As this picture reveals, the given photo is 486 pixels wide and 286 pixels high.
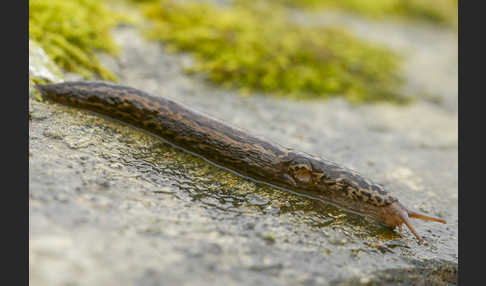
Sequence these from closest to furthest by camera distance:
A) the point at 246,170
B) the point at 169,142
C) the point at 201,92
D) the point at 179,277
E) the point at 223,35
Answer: the point at 179,277 → the point at 246,170 → the point at 169,142 → the point at 201,92 → the point at 223,35

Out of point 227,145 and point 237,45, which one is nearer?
point 227,145

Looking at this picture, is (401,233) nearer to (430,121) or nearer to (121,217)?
(121,217)

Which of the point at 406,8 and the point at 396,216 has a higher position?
the point at 406,8

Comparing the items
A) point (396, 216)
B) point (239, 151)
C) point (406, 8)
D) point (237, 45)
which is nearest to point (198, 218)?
point (239, 151)

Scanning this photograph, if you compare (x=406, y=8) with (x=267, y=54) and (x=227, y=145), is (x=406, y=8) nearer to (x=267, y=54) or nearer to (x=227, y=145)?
(x=267, y=54)

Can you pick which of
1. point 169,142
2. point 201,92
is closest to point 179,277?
point 169,142

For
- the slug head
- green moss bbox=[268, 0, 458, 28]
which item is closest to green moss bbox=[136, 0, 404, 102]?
the slug head

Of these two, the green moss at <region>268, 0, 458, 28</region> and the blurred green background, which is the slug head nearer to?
the blurred green background

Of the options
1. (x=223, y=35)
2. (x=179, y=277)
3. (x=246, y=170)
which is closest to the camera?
(x=179, y=277)
